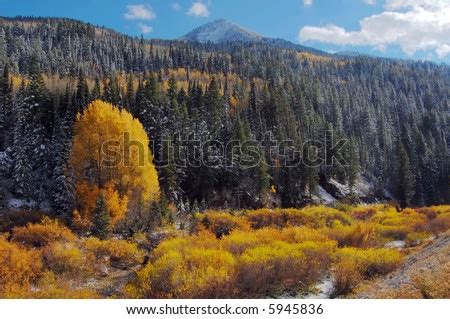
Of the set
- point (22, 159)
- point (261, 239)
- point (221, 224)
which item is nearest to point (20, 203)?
point (22, 159)

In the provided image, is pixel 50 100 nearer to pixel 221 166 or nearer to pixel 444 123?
pixel 221 166

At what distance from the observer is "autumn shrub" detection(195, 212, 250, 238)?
130 ft

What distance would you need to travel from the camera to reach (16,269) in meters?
22.3

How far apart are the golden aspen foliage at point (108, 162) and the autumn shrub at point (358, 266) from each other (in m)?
27.0

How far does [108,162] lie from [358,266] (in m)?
31.5

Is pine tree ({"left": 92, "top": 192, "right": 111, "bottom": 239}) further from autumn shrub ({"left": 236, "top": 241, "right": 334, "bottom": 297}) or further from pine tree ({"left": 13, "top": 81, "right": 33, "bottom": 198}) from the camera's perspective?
pine tree ({"left": 13, "top": 81, "right": 33, "bottom": 198})

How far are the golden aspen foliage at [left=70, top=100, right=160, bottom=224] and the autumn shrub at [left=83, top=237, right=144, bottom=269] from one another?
1423cm

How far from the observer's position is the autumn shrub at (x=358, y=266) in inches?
764

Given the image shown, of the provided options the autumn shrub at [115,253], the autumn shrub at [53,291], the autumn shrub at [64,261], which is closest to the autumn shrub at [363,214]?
the autumn shrub at [115,253]

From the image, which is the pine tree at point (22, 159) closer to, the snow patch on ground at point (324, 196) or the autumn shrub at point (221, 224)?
the autumn shrub at point (221, 224)

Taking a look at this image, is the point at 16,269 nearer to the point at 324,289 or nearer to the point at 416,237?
the point at 324,289
